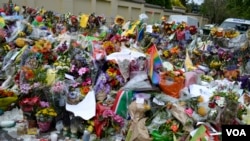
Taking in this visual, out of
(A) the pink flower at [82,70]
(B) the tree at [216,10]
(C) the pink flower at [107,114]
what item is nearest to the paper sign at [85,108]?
(C) the pink flower at [107,114]

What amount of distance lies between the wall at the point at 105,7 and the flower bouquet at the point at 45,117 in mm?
9737

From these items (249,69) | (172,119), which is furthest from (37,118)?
(249,69)

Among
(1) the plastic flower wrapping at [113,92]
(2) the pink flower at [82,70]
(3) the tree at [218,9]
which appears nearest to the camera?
(1) the plastic flower wrapping at [113,92]

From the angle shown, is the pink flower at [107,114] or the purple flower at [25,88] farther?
the purple flower at [25,88]

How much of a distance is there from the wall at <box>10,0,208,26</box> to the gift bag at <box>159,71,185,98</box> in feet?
→ 32.1

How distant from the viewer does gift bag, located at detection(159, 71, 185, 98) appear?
5.39 m

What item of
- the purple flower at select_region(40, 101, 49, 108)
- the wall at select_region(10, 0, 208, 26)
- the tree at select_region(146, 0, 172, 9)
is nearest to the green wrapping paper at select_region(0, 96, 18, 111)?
the purple flower at select_region(40, 101, 49, 108)

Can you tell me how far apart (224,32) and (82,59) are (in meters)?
6.44

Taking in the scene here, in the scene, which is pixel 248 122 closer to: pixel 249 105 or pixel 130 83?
pixel 249 105

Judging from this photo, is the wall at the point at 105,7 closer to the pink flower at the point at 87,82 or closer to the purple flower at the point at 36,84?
the pink flower at the point at 87,82

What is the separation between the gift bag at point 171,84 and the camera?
539 cm

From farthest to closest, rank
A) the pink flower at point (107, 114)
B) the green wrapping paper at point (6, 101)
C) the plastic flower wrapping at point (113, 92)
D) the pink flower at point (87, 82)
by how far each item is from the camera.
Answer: the pink flower at point (87, 82) → the green wrapping paper at point (6, 101) → the pink flower at point (107, 114) → the plastic flower wrapping at point (113, 92)

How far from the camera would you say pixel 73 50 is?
21.4 ft

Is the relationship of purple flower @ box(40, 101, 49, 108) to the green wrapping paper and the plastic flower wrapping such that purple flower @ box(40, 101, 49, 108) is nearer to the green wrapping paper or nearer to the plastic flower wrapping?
the plastic flower wrapping
